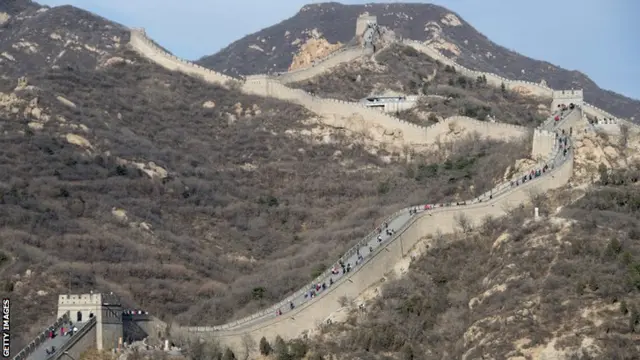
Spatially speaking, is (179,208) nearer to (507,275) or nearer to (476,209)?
(476,209)

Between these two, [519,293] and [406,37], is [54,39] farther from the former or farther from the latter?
[519,293]

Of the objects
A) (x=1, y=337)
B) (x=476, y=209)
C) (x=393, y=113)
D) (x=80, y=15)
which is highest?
(x=80, y=15)

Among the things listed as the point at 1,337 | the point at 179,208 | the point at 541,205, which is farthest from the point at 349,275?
the point at 179,208

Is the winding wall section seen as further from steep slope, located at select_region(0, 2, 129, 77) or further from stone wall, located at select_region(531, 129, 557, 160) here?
steep slope, located at select_region(0, 2, 129, 77)

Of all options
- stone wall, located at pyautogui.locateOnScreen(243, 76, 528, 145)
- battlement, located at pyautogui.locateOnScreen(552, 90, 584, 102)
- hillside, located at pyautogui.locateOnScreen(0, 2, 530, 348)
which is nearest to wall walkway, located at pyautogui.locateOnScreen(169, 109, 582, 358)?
hillside, located at pyautogui.locateOnScreen(0, 2, 530, 348)

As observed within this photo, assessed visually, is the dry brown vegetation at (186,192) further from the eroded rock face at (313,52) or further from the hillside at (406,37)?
the hillside at (406,37)

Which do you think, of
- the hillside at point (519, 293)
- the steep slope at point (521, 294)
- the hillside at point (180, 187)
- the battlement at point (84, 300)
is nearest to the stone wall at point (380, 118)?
the hillside at point (180, 187)

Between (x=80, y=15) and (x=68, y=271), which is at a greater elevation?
(x=80, y=15)
